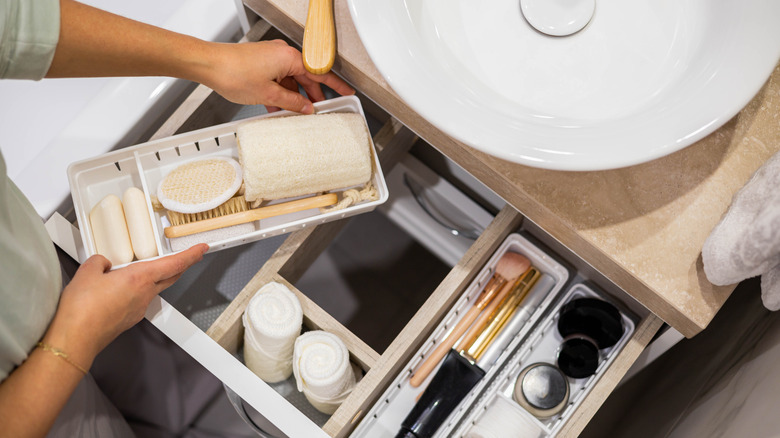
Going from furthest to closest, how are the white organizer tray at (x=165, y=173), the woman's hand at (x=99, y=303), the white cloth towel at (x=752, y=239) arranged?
the white organizer tray at (x=165, y=173)
the woman's hand at (x=99, y=303)
the white cloth towel at (x=752, y=239)

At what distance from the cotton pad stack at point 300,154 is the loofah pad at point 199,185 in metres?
0.04

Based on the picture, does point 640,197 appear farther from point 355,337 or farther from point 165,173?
point 165,173

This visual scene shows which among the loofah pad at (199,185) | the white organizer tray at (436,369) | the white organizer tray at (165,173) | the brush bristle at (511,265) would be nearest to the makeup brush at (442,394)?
the white organizer tray at (436,369)

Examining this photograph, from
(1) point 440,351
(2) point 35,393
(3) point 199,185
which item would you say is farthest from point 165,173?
(1) point 440,351

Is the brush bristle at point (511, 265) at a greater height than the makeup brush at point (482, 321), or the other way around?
the brush bristle at point (511, 265)

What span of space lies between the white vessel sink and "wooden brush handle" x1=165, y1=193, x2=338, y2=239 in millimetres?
221

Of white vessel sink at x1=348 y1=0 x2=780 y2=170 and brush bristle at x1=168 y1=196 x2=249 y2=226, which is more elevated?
white vessel sink at x1=348 y1=0 x2=780 y2=170

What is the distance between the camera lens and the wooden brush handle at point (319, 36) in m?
0.67

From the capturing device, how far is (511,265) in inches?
33.6

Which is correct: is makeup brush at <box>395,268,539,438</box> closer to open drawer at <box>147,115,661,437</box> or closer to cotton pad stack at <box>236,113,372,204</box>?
open drawer at <box>147,115,661,437</box>

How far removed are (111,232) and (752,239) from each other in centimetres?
65

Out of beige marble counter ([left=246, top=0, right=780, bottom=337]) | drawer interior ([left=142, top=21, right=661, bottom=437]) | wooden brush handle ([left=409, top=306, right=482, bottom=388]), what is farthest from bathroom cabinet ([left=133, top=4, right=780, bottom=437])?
wooden brush handle ([left=409, top=306, right=482, bottom=388])

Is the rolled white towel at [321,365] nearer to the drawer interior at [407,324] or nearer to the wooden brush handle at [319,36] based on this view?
the drawer interior at [407,324]

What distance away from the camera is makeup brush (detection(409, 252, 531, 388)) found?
83cm
